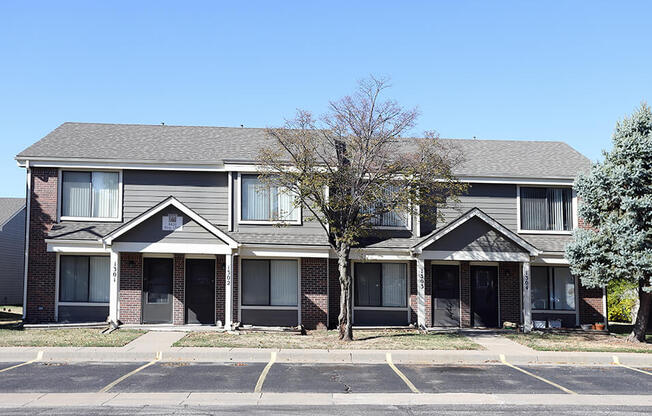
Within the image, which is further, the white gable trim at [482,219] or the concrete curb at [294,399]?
the white gable trim at [482,219]

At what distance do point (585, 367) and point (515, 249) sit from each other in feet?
→ 19.7

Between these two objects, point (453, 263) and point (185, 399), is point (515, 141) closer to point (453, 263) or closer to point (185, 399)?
point (453, 263)

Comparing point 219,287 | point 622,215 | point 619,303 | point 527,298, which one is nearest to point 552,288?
point 527,298

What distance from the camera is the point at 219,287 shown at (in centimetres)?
2084

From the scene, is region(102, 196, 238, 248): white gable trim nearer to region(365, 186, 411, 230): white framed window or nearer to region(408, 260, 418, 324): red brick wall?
region(365, 186, 411, 230): white framed window

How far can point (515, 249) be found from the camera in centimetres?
2048

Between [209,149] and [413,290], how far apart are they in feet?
30.3

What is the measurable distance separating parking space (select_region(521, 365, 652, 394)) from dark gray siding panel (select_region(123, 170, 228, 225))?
11809 millimetres

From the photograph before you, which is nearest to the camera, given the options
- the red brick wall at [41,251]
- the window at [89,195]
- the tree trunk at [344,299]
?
the tree trunk at [344,299]

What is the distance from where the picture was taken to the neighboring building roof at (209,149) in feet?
70.6

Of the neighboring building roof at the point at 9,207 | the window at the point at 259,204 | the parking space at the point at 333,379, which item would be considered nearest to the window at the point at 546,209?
the window at the point at 259,204

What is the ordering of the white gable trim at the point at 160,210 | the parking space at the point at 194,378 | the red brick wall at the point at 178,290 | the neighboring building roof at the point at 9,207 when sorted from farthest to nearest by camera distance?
1. the neighboring building roof at the point at 9,207
2. the red brick wall at the point at 178,290
3. the white gable trim at the point at 160,210
4. the parking space at the point at 194,378

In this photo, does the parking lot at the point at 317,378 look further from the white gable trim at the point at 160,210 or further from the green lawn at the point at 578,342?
the white gable trim at the point at 160,210

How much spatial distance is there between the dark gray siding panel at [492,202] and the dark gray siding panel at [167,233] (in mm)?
8849
